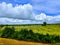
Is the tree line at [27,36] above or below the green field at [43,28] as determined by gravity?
below

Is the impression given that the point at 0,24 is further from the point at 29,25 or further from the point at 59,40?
the point at 59,40

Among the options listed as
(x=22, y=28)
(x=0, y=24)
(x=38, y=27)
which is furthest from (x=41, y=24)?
(x=0, y=24)

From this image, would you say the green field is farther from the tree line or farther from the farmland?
the tree line

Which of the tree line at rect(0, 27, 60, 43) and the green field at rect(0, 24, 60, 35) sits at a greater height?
the green field at rect(0, 24, 60, 35)

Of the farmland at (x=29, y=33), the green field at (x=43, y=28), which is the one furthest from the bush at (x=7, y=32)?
the green field at (x=43, y=28)

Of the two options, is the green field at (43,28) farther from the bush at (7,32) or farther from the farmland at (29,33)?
the bush at (7,32)

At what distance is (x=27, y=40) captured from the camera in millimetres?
11562

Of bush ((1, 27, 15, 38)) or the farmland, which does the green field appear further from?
bush ((1, 27, 15, 38))

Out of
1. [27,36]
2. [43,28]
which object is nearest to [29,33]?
[27,36]

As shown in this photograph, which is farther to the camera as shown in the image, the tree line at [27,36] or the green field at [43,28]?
the green field at [43,28]

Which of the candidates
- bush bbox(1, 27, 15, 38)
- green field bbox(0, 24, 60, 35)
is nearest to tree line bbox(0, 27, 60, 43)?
bush bbox(1, 27, 15, 38)

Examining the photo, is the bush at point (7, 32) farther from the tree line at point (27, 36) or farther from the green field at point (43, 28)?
the green field at point (43, 28)

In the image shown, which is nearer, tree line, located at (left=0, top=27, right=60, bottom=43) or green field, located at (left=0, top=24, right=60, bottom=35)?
tree line, located at (left=0, top=27, right=60, bottom=43)

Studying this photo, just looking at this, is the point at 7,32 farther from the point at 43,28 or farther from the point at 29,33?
the point at 43,28
